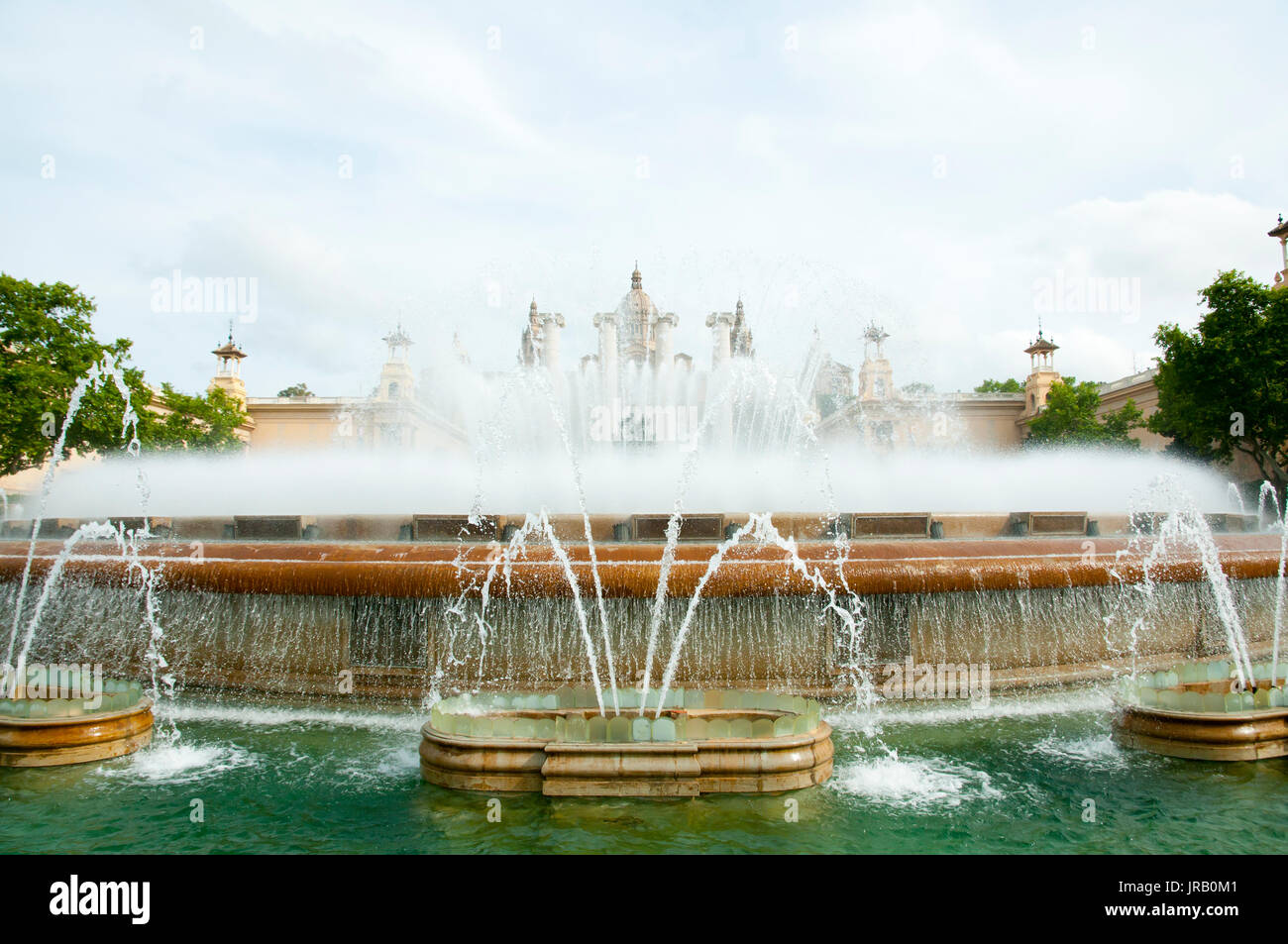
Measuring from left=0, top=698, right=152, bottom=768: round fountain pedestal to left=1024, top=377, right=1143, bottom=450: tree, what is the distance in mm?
44701

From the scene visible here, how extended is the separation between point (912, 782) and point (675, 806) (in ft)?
6.31

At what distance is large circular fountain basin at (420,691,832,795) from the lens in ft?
17.7

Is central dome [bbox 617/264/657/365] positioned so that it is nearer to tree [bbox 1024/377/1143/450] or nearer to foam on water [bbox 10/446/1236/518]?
foam on water [bbox 10/446/1236/518]

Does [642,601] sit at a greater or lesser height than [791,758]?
greater

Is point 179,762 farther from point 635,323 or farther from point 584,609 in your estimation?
point 635,323

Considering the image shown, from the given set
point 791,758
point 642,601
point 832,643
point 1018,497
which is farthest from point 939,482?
point 791,758

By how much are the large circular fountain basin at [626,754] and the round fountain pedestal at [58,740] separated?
2.86 metres

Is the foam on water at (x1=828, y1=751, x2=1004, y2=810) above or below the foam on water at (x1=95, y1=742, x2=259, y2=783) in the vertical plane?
below

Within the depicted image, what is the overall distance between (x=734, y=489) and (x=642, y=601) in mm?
6792

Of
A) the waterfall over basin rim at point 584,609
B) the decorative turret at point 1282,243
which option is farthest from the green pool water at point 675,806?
the decorative turret at point 1282,243

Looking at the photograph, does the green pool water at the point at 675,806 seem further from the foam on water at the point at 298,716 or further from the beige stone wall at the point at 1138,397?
the beige stone wall at the point at 1138,397

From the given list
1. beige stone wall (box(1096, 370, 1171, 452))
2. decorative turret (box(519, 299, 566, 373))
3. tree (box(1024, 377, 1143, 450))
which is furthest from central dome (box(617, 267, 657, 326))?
beige stone wall (box(1096, 370, 1171, 452))
